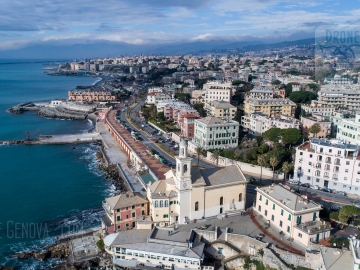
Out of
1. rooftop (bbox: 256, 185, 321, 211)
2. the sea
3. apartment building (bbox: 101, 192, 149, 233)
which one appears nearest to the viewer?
rooftop (bbox: 256, 185, 321, 211)

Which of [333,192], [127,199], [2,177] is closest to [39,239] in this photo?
[127,199]

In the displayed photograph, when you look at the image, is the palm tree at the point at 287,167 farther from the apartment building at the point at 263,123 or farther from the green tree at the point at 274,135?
the apartment building at the point at 263,123

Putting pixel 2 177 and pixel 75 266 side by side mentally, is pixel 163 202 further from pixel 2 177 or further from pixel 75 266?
pixel 2 177

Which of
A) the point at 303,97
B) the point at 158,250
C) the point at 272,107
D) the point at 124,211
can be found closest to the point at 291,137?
the point at 272,107

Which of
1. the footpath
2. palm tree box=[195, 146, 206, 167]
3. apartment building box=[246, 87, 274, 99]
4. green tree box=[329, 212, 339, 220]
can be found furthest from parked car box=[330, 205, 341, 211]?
apartment building box=[246, 87, 274, 99]

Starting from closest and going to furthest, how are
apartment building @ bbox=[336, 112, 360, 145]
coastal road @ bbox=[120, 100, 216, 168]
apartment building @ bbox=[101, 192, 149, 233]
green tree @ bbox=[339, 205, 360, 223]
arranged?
green tree @ bbox=[339, 205, 360, 223] → apartment building @ bbox=[101, 192, 149, 233] → apartment building @ bbox=[336, 112, 360, 145] → coastal road @ bbox=[120, 100, 216, 168]

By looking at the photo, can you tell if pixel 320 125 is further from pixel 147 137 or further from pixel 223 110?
pixel 147 137

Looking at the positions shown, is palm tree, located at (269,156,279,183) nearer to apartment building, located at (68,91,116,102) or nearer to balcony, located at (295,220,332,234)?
balcony, located at (295,220,332,234)
